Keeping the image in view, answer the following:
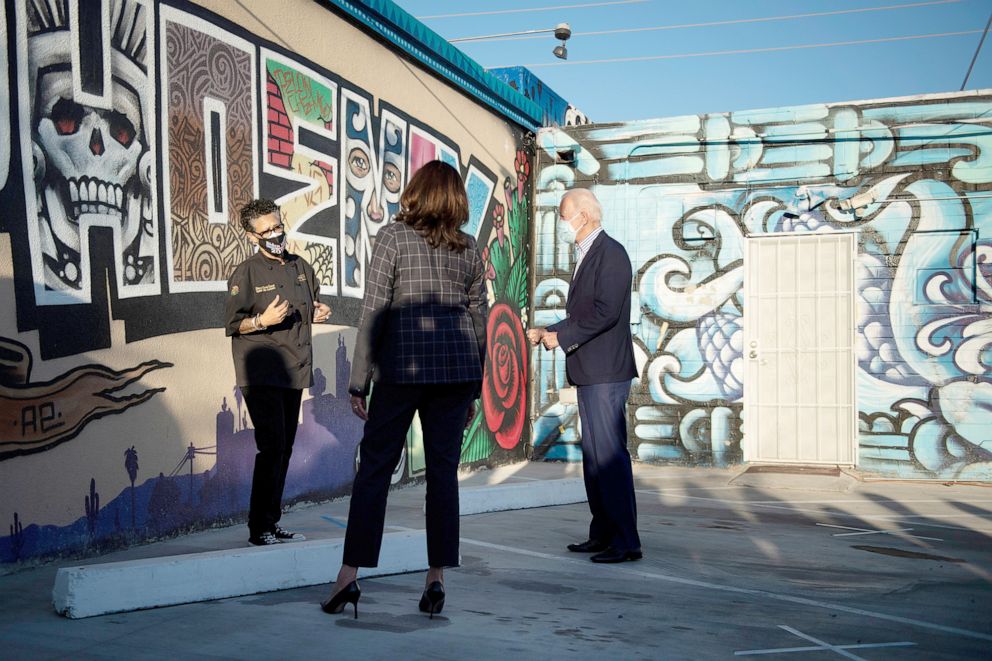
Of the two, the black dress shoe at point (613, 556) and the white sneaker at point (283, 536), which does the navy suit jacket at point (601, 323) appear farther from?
the white sneaker at point (283, 536)

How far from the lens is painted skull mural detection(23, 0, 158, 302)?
4.73m

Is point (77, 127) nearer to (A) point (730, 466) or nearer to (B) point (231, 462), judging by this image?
(B) point (231, 462)

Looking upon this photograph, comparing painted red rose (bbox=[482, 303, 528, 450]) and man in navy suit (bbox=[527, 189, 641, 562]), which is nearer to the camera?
man in navy suit (bbox=[527, 189, 641, 562])

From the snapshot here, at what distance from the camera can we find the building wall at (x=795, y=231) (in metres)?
9.89

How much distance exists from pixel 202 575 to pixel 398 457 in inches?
37.3

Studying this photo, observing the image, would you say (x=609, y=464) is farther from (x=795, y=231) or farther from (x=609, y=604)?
(x=795, y=231)

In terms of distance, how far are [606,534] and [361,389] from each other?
6.81 ft

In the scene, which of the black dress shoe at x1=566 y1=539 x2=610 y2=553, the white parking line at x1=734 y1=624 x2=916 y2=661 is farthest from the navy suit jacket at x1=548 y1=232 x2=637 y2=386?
the white parking line at x1=734 y1=624 x2=916 y2=661

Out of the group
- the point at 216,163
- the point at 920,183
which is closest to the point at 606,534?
the point at 216,163

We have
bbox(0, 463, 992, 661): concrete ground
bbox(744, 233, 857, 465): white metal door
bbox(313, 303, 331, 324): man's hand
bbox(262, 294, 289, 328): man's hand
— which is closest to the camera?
bbox(0, 463, 992, 661): concrete ground

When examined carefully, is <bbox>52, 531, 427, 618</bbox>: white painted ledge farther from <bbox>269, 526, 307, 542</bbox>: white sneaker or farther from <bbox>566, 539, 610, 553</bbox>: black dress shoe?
<bbox>566, 539, 610, 553</bbox>: black dress shoe

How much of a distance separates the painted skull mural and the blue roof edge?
229cm

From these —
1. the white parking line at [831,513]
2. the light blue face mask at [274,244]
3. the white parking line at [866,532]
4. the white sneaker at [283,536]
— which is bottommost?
the white parking line at [831,513]

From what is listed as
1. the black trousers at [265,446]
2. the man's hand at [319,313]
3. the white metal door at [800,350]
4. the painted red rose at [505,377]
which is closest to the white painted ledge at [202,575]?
the black trousers at [265,446]
